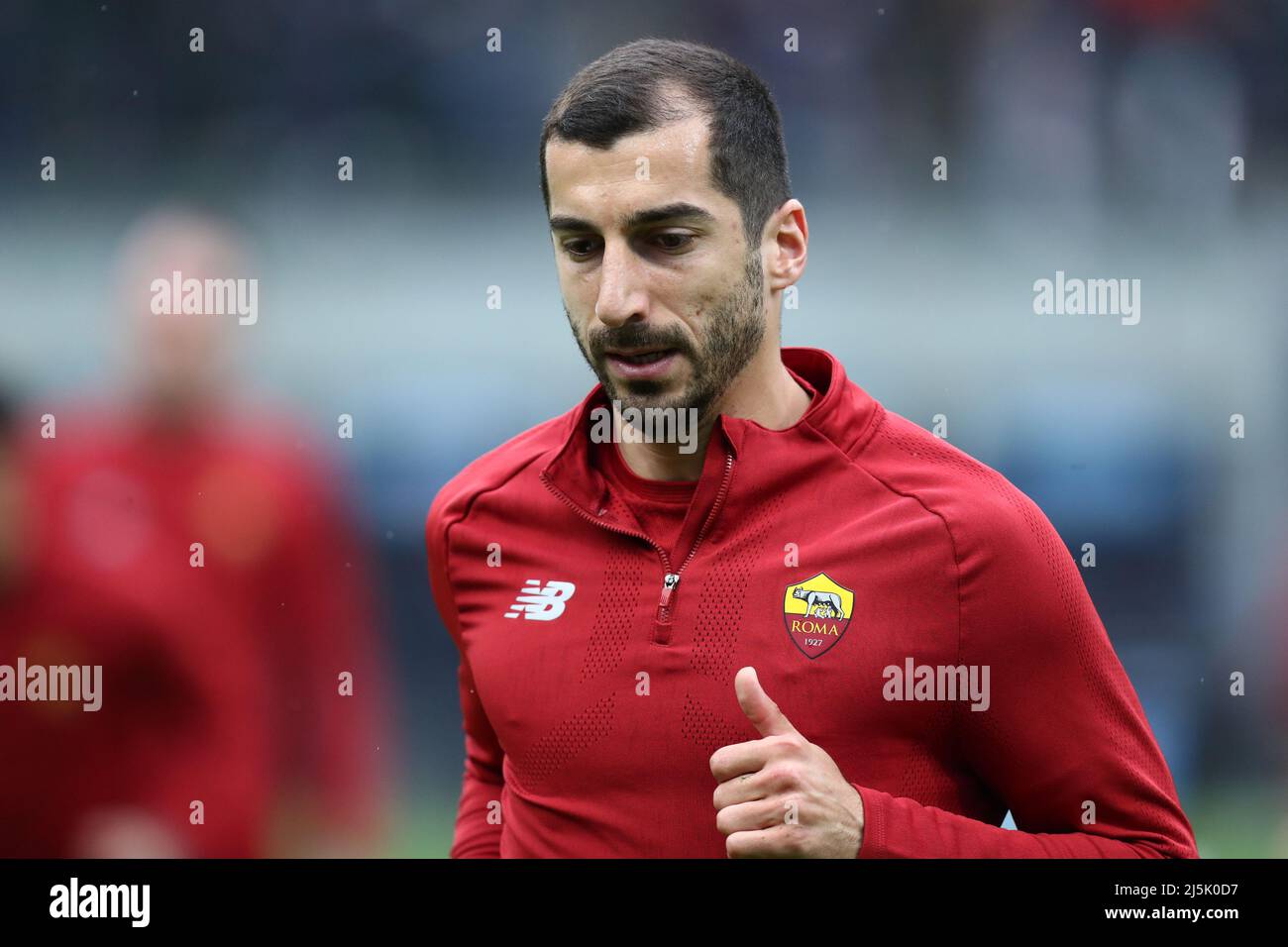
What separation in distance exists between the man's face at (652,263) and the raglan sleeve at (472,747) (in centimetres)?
45

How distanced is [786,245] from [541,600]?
2.13 ft

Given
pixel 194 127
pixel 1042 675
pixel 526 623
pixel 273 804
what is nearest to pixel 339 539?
pixel 273 804

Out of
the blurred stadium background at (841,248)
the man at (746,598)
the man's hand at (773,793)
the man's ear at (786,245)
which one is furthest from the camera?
the blurred stadium background at (841,248)

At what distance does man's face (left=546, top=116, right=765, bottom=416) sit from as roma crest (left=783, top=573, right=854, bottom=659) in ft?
1.00

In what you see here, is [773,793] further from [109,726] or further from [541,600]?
[109,726]

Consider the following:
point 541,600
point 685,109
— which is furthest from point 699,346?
point 541,600

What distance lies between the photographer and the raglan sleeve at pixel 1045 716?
1.63 m

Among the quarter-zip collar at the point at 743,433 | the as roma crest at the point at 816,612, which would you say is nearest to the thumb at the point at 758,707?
the as roma crest at the point at 816,612

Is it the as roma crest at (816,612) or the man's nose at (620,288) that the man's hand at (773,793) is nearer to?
the as roma crest at (816,612)

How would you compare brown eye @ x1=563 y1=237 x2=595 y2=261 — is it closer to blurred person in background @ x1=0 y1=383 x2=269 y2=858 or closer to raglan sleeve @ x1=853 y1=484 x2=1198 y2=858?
raglan sleeve @ x1=853 y1=484 x2=1198 y2=858

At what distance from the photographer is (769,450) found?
175 cm

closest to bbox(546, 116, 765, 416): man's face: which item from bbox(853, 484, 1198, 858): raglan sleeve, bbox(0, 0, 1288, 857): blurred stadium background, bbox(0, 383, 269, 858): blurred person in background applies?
bbox(853, 484, 1198, 858): raglan sleeve

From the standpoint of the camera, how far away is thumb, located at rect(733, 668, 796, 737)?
4.90ft

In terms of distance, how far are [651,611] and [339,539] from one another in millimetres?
2302
